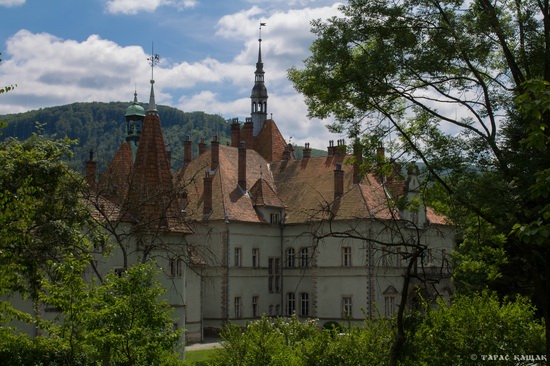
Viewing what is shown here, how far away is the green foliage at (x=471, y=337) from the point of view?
14.8 metres

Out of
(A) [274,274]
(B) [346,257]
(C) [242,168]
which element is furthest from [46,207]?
(A) [274,274]

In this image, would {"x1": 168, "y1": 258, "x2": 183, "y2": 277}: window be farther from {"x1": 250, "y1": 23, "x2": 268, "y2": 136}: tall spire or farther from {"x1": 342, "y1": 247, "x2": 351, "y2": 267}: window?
{"x1": 250, "y1": 23, "x2": 268, "y2": 136}: tall spire

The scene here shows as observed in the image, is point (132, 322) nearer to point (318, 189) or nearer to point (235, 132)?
point (318, 189)

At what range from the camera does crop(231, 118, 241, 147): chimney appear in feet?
204

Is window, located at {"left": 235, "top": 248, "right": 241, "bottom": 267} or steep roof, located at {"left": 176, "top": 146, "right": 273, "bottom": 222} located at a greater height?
steep roof, located at {"left": 176, "top": 146, "right": 273, "bottom": 222}

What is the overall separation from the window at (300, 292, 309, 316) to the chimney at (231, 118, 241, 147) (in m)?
14.4

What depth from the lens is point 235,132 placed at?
6266 centimetres

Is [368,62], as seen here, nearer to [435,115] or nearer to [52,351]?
[435,115]

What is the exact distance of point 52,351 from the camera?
18.7 meters

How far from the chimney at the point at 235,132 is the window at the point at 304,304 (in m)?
14.4

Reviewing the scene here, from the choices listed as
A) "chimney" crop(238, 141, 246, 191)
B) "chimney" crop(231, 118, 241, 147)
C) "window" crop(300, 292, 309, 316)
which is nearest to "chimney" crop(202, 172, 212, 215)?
"chimney" crop(238, 141, 246, 191)

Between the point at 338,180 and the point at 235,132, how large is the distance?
12.6 metres

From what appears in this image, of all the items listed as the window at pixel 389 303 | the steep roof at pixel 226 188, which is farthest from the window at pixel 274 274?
the window at pixel 389 303

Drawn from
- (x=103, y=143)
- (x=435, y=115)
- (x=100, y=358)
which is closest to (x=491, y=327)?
(x=435, y=115)
